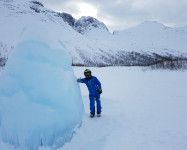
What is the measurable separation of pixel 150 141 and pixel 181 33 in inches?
6661

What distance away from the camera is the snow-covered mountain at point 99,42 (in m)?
69.0

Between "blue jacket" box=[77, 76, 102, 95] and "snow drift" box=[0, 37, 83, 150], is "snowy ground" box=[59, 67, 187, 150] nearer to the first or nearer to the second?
"snow drift" box=[0, 37, 83, 150]

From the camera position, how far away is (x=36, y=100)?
3.20m

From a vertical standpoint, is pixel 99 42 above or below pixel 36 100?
above

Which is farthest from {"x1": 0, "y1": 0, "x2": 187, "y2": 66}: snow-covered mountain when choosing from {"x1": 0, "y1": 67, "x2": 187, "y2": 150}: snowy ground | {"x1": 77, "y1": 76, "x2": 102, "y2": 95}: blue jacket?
{"x1": 0, "y1": 67, "x2": 187, "y2": 150}: snowy ground

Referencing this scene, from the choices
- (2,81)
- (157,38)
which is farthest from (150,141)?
(157,38)

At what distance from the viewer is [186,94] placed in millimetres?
7172

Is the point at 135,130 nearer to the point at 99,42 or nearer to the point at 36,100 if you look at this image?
the point at 36,100

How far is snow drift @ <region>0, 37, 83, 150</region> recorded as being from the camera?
304 centimetres

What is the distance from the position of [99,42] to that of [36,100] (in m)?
105

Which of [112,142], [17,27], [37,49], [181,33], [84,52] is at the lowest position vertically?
[112,142]

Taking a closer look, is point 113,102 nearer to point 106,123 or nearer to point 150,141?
point 106,123

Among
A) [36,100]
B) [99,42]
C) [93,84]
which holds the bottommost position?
[36,100]

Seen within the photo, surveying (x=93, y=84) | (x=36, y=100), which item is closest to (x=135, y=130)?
(x=93, y=84)
